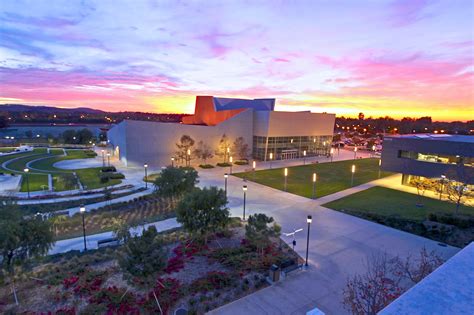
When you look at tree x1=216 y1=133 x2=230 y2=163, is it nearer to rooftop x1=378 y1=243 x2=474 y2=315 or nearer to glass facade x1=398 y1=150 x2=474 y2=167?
glass facade x1=398 y1=150 x2=474 y2=167

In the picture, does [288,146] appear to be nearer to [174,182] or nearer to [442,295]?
[174,182]

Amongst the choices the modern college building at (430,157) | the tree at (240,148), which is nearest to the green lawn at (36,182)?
the tree at (240,148)

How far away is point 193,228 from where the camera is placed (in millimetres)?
16469

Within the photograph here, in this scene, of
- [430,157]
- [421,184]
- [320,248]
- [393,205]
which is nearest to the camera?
[320,248]

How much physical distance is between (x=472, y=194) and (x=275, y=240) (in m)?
27.6

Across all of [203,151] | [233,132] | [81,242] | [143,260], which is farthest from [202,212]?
Answer: [233,132]

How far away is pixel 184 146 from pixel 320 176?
23.7m

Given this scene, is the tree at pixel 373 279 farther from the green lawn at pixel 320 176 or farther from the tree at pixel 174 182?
the tree at pixel 174 182

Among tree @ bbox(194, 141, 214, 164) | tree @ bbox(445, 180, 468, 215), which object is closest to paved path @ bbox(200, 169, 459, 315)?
tree @ bbox(445, 180, 468, 215)

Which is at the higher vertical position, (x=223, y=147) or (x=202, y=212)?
(x=223, y=147)

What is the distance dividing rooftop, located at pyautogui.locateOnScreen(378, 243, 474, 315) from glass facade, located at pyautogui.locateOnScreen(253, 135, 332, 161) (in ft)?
149

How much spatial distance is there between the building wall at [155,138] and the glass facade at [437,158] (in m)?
30.0

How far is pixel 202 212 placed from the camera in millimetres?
16781

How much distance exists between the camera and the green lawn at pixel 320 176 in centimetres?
3412
